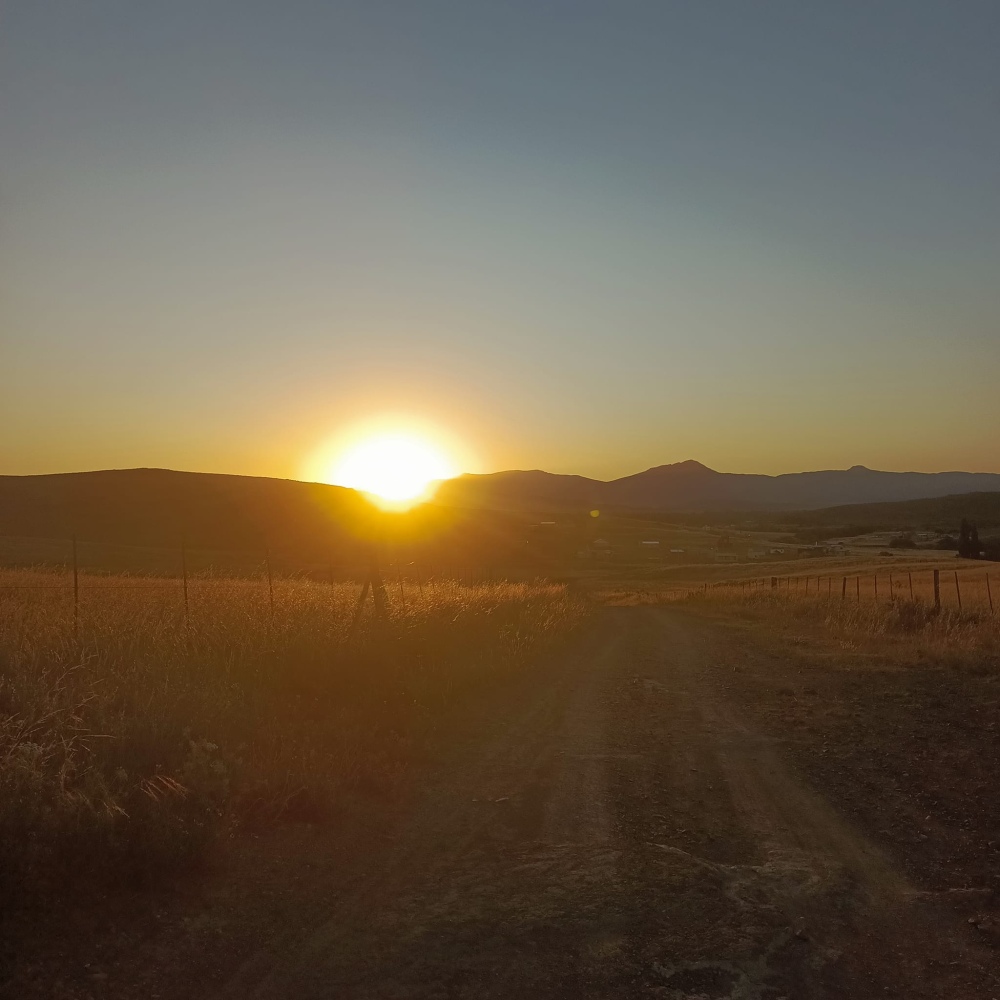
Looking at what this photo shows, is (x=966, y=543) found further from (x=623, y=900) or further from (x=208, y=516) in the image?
(x=623, y=900)

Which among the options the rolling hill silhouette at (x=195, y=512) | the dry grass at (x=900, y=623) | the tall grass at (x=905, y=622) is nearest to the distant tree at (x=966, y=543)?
the rolling hill silhouette at (x=195, y=512)

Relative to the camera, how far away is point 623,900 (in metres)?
5.63

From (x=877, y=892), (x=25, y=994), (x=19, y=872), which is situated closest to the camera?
(x=25, y=994)

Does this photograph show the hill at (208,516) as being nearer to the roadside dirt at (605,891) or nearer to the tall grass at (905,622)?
the tall grass at (905,622)

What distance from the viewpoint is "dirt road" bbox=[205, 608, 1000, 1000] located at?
15.2 feet

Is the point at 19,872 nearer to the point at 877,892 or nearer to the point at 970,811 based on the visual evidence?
the point at 877,892

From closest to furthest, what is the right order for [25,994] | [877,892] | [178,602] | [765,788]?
[25,994] → [877,892] → [765,788] → [178,602]

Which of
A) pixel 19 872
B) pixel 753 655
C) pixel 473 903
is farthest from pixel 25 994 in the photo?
pixel 753 655

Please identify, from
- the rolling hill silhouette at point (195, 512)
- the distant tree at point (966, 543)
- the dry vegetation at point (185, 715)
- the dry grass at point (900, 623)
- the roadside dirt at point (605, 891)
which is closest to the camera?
the roadside dirt at point (605, 891)

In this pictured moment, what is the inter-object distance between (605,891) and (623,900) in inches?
6.9

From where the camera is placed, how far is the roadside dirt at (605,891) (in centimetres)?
463

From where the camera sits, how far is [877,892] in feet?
19.3

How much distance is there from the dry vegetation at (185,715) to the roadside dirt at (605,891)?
0.51 m

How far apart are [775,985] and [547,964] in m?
1.22
